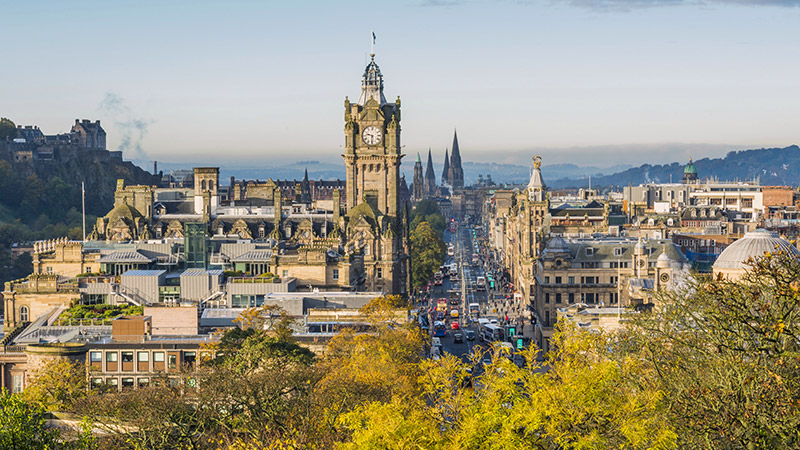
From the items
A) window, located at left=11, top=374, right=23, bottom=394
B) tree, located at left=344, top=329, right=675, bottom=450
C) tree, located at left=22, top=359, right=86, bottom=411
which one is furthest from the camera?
window, located at left=11, top=374, right=23, bottom=394

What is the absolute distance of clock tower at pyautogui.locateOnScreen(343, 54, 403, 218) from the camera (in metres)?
143

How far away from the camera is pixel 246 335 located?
78.2 m

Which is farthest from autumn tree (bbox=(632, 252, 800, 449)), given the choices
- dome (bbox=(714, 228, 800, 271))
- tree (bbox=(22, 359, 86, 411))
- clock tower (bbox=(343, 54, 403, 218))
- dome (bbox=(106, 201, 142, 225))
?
dome (bbox=(106, 201, 142, 225))

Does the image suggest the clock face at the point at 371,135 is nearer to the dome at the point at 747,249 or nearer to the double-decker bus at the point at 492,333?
the double-decker bus at the point at 492,333

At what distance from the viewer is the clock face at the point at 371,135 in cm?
14312

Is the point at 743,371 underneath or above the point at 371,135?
underneath

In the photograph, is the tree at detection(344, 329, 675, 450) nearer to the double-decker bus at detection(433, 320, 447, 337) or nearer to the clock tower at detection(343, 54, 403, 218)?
the double-decker bus at detection(433, 320, 447, 337)

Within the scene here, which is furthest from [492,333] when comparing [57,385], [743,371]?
[743,371]

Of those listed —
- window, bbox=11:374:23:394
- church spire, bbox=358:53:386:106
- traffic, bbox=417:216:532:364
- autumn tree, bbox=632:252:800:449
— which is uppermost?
church spire, bbox=358:53:386:106

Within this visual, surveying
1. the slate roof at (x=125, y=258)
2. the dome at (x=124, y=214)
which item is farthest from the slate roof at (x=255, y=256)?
the dome at (x=124, y=214)

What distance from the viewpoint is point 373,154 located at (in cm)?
14338

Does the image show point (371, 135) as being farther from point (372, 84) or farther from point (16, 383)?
point (16, 383)

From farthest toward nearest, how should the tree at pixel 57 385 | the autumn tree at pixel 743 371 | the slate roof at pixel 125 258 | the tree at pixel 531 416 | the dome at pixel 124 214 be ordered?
the dome at pixel 124 214
the slate roof at pixel 125 258
the tree at pixel 57 385
the tree at pixel 531 416
the autumn tree at pixel 743 371

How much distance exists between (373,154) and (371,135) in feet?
7.58
